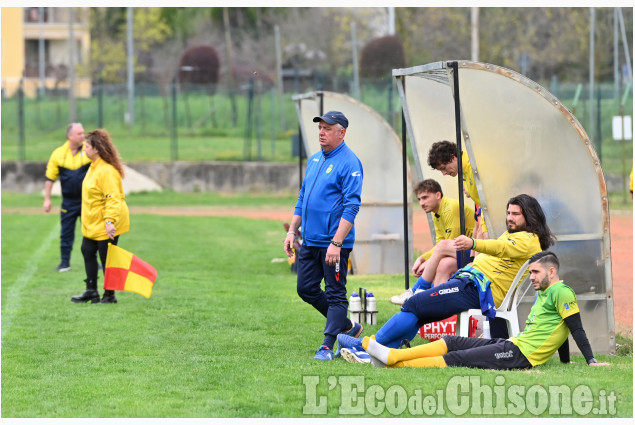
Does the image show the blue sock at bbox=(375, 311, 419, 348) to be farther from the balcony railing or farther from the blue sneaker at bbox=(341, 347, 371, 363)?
the balcony railing

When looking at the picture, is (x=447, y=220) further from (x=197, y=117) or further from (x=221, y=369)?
(x=197, y=117)

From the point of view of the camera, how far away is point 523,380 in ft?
21.0

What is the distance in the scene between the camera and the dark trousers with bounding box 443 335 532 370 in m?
6.83

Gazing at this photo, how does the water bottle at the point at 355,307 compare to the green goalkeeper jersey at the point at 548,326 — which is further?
the water bottle at the point at 355,307

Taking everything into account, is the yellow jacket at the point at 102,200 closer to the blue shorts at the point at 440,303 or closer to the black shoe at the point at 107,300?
the black shoe at the point at 107,300

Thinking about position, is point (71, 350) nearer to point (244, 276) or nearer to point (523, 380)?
point (523, 380)

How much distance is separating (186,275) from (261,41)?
40.6 meters

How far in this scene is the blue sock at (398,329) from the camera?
7.11m

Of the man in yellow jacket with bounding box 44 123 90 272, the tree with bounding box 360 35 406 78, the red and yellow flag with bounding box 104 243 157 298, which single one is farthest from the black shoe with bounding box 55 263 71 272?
the tree with bounding box 360 35 406 78

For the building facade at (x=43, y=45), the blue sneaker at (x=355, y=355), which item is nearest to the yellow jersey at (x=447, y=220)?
the blue sneaker at (x=355, y=355)

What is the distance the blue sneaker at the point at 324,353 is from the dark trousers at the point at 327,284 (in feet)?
0.18

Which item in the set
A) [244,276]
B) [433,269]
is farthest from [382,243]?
[433,269]

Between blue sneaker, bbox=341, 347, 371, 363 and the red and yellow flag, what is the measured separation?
3768 millimetres

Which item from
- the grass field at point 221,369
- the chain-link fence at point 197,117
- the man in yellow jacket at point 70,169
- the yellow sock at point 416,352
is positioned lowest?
the grass field at point 221,369
